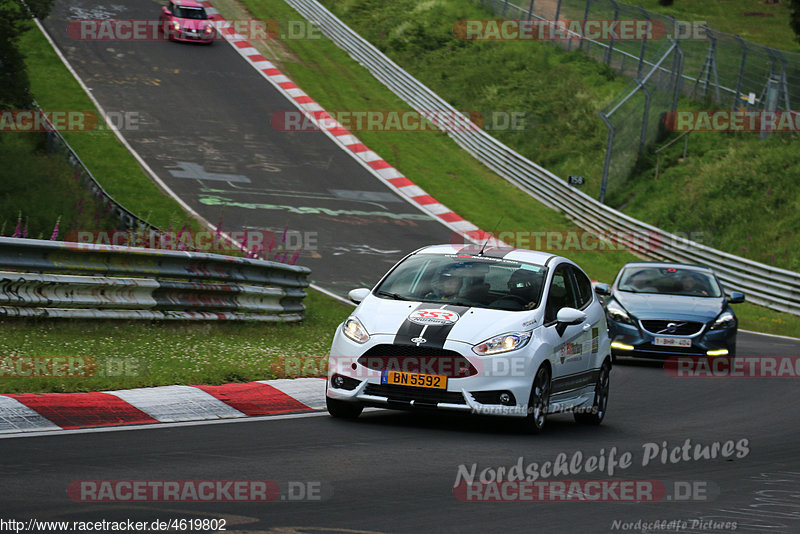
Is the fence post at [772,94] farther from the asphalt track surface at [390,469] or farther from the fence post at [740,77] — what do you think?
the asphalt track surface at [390,469]

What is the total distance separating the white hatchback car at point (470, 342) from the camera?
29.7 feet

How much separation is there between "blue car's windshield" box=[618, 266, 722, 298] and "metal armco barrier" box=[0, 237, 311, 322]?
5740 mm

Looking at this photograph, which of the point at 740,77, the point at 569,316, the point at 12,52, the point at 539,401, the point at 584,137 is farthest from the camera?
the point at 584,137

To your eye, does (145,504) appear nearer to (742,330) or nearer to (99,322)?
(99,322)

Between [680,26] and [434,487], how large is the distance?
1145 inches

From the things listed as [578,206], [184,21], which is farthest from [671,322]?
[184,21]

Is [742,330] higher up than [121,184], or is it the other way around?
[121,184]

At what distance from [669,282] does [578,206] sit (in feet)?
48.4

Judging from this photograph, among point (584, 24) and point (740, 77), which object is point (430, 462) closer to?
point (740, 77)

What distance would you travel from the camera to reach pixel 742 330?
76.5 feet

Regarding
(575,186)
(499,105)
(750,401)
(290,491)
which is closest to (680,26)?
(575,186)

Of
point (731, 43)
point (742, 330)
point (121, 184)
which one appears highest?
point (731, 43)

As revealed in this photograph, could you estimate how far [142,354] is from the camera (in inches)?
438

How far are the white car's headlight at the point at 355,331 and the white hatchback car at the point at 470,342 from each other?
12 millimetres
